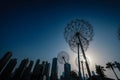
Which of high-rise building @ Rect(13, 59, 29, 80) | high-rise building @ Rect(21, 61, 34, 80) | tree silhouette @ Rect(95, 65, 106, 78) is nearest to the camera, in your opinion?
tree silhouette @ Rect(95, 65, 106, 78)

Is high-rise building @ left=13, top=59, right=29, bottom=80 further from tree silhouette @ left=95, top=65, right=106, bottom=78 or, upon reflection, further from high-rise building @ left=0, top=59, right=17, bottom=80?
tree silhouette @ left=95, top=65, right=106, bottom=78

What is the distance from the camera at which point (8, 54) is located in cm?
8119

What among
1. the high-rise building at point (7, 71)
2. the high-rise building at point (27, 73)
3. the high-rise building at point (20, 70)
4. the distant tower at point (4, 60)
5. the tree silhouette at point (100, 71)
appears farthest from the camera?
the high-rise building at point (27, 73)

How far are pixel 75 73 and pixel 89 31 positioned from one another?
4400cm

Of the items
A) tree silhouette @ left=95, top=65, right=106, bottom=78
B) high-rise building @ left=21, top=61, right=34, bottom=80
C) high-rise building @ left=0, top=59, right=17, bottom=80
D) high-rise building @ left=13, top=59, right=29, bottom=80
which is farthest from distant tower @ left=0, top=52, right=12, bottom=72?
tree silhouette @ left=95, top=65, right=106, bottom=78

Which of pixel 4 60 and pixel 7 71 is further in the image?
pixel 7 71

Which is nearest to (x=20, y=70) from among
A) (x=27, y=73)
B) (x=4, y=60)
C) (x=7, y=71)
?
(x=27, y=73)

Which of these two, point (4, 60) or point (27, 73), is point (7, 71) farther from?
point (27, 73)

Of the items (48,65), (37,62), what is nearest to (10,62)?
(37,62)

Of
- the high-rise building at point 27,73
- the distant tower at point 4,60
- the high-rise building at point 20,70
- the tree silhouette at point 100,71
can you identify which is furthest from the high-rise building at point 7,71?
the tree silhouette at point 100,71

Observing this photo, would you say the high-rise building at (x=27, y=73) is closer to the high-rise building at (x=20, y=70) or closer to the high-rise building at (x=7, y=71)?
the high-rise building at (x=20, y=70)

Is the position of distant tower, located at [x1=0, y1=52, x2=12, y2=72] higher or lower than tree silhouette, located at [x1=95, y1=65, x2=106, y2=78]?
higher

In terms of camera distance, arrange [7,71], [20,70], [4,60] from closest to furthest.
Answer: [4,60] < [7,71] < [20,70]

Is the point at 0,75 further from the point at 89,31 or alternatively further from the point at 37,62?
the point at 89,31
